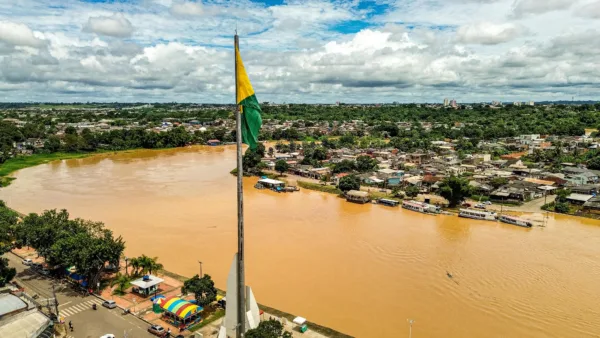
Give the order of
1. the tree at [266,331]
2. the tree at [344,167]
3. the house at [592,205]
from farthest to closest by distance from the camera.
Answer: the tree at [344,167]
the house at [592,205]
the tree at [266,331]

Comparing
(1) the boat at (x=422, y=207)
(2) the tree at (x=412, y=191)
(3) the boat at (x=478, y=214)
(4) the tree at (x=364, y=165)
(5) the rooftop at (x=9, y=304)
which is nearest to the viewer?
(5) the rooftop at (x=9, y=304)

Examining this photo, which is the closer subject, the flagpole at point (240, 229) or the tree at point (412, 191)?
the flagpole at point (240, 229)

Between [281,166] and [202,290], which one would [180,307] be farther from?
[281,166]

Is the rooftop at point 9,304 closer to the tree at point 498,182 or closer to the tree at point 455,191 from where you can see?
the tree at point 455,191

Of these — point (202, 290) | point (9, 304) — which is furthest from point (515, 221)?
point (9, 304)

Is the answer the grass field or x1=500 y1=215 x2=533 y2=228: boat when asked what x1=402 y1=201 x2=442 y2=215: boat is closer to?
x1=500 y1=215 x2=533 y2=228: boat

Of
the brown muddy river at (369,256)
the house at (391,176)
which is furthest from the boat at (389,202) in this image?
the house at (391,176)
